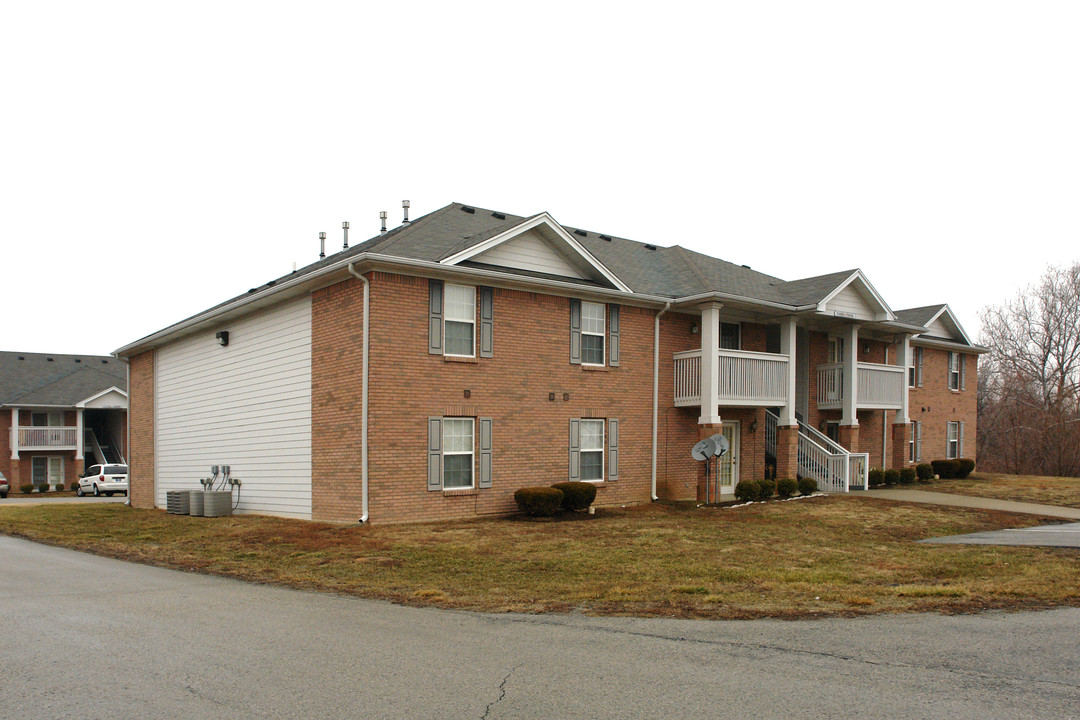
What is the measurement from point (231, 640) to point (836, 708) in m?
5.01

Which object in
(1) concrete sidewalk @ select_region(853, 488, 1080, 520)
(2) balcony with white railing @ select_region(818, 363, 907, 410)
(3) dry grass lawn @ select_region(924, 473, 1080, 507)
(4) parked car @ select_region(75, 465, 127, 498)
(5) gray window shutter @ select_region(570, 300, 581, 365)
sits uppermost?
(5) gray window shutter @ select_region(570, 300, 581, 365)

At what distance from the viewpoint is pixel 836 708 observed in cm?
517

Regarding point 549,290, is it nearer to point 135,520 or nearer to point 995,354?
point 135,520

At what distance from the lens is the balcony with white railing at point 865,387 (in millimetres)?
25766

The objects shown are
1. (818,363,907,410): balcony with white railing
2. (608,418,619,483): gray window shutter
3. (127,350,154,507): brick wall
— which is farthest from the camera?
(127,350,154,507): brick wall

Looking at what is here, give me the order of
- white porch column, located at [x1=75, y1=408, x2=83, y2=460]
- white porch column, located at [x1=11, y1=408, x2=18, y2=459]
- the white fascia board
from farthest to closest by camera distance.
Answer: white porch column, located at [x1=75, y1=408, x2=83, y2=460]
white porch column, located at [x1=11, y1=408, x2=18, y2=459]
the white fascia board

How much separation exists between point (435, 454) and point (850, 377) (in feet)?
47.5

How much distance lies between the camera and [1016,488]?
2683cm

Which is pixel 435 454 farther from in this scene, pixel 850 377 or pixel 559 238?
pixel 850 377

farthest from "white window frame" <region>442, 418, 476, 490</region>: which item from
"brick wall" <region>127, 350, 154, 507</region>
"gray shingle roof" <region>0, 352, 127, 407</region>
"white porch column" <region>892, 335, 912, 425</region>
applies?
"gray shingle roof" <region>0, 352, 127, 407</region>

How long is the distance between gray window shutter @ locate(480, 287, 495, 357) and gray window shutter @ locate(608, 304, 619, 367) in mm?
3534

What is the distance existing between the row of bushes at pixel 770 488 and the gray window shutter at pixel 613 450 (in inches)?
128

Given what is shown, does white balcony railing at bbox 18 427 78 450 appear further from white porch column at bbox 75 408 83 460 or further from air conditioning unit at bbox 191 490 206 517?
air conditioning unit at bbox 191 490 206 517

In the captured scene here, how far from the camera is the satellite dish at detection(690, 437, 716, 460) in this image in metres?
19.7
